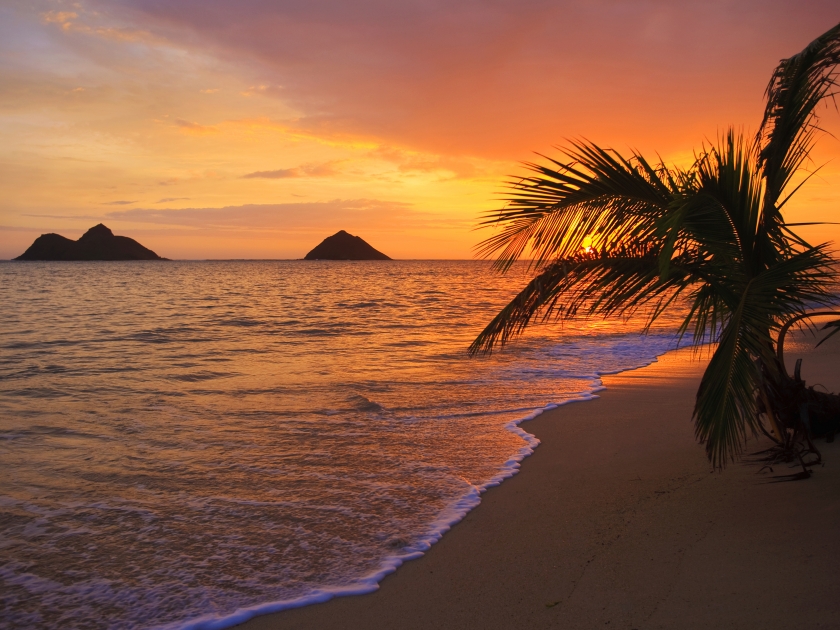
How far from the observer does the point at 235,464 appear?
6156 millimetres

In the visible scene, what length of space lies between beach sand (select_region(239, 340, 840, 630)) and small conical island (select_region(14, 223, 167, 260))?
18984 cm

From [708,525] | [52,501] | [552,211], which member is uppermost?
[552,211]

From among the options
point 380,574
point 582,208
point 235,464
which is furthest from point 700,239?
point 235,464

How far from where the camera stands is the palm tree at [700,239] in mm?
4148

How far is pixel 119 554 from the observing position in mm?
4258

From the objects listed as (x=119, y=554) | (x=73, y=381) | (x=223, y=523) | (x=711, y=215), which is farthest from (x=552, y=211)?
(x=73, y=381)

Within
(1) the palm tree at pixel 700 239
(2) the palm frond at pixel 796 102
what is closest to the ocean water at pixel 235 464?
(1) the palm tree at pixel 700 239

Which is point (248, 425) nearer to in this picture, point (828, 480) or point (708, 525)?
point (708, 525)

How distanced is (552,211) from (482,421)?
4.15 m

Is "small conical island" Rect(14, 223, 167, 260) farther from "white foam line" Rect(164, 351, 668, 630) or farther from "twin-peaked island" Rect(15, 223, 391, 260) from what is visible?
"white foam line" Rect(164, 351, 668, 630)

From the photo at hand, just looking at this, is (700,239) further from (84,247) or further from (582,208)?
(84,247)

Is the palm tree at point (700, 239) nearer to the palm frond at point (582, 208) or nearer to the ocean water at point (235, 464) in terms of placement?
the palm frond at point (582, 208)

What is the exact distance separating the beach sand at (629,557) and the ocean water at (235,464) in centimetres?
30

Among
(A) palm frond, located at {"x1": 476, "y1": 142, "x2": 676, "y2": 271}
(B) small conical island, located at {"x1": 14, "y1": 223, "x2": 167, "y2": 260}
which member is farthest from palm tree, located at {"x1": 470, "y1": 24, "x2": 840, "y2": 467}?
(B) small conical island, located at {"x1": 14, "y1": 223, "x2": 167, "y2": 260}
